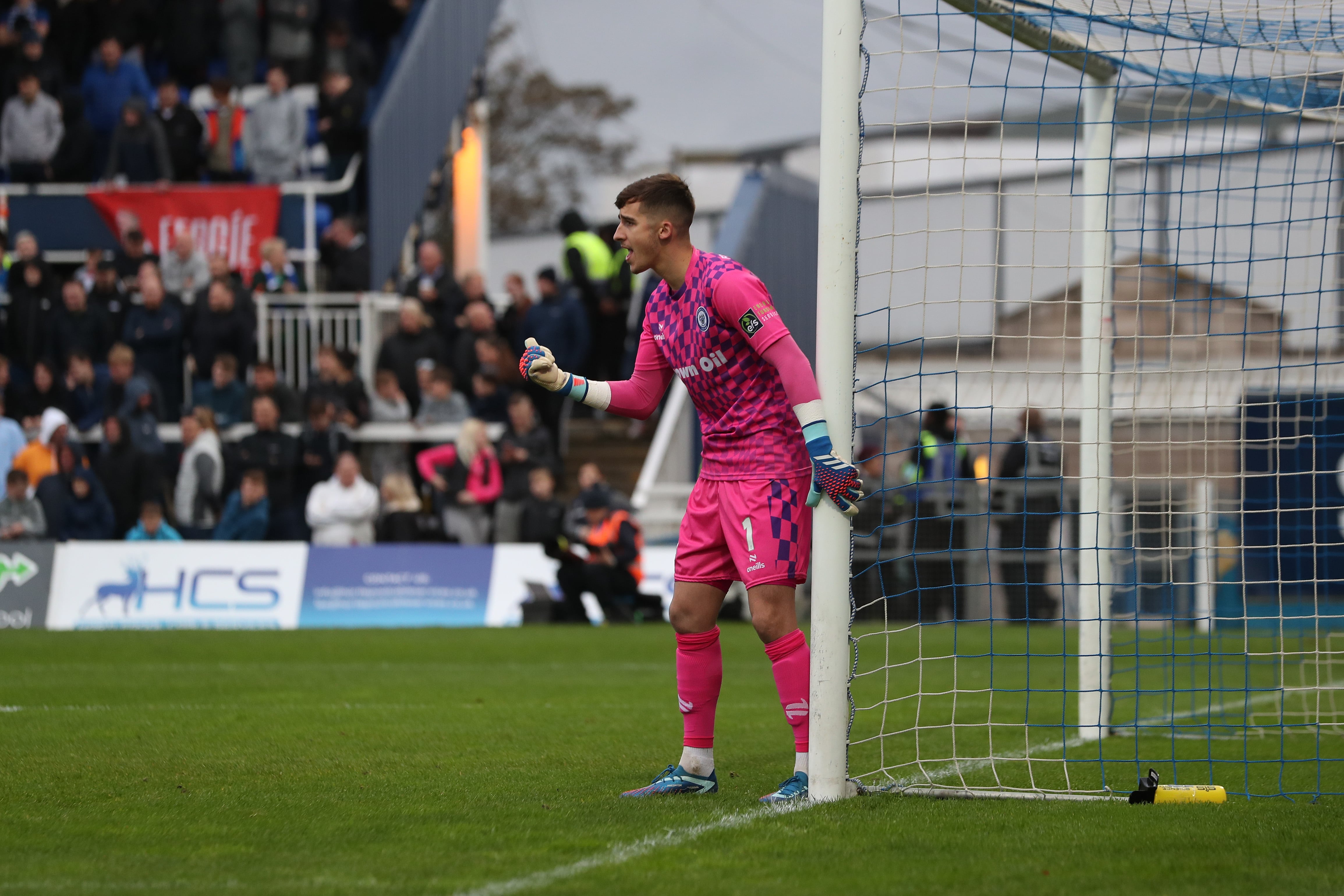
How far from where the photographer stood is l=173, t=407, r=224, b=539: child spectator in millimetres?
16297

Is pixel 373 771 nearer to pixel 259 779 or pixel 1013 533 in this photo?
pixel 259 779

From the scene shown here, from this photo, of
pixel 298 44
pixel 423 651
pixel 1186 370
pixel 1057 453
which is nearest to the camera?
pixel 1186 370

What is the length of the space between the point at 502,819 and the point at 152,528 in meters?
11.9

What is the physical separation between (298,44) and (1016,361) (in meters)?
11.7

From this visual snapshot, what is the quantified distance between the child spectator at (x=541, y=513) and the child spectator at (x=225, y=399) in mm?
3609

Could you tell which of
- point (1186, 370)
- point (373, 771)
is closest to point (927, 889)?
point (373, 771)

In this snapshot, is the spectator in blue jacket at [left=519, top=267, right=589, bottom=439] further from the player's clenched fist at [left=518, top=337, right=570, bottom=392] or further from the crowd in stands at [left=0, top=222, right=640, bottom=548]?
the player's clenched fist at [left=518, top=337, right=570, bottom=392]

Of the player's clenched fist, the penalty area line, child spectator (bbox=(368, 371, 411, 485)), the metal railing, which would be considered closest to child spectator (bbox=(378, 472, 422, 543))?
child spectator (bbox=(368, 371, 411, 485))

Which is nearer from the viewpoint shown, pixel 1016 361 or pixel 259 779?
pixel 259 779

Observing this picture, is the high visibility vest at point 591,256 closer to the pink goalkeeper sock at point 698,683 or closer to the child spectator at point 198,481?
the child spectator at point 198,481

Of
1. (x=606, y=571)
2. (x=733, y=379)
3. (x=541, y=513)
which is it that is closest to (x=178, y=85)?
(x=541, y=513)

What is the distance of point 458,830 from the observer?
4.75 m

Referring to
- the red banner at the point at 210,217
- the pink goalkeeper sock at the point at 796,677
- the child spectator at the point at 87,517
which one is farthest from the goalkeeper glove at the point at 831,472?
the red banner at the point at 210,217

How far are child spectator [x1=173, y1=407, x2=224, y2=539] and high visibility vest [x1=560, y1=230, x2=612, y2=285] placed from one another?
472 centimetres
